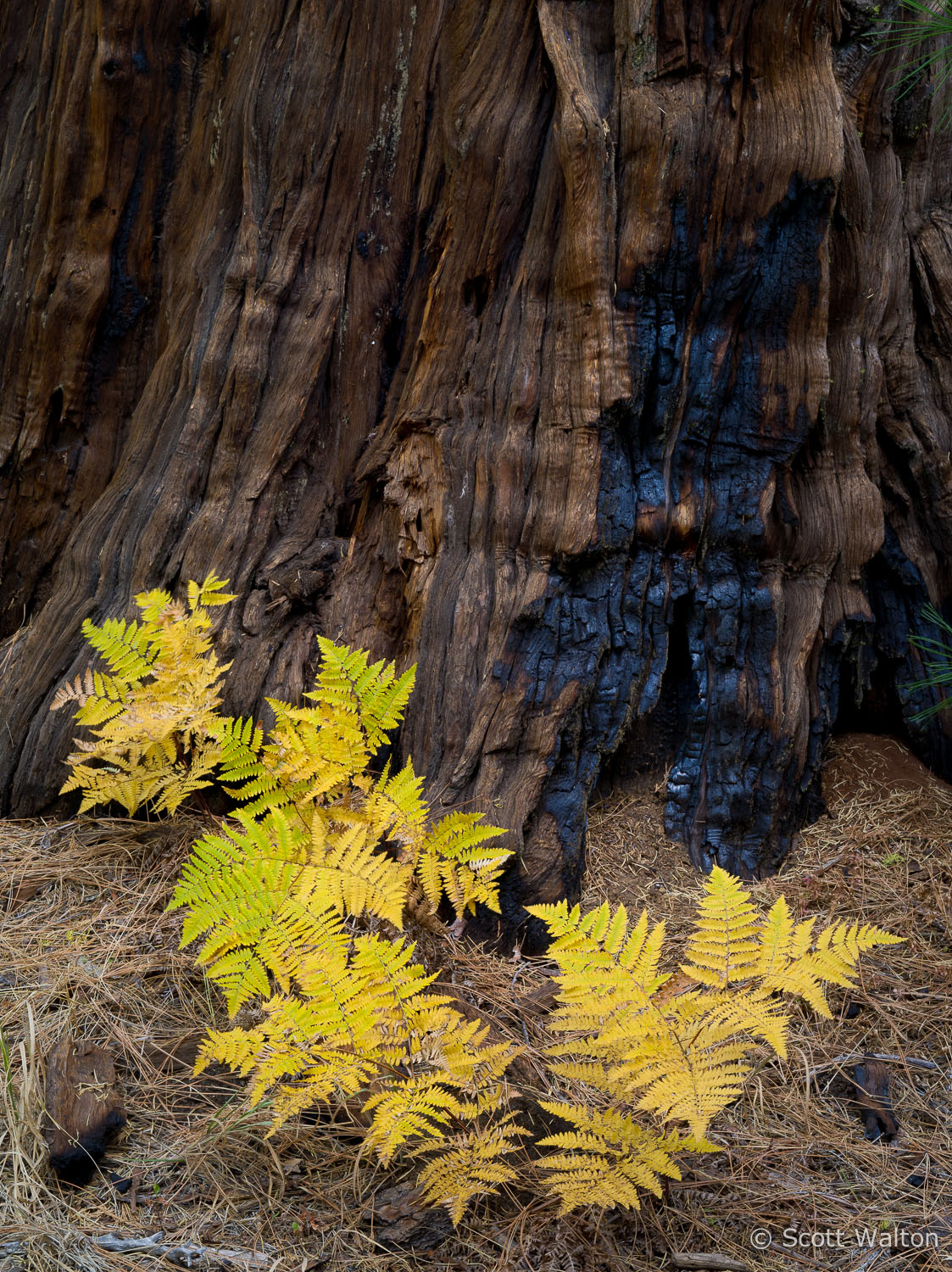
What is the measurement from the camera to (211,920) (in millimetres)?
1972

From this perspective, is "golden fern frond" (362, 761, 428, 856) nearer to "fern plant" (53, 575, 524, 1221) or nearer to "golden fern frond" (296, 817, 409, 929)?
"fern plant" (53, 575, 524, 1221)

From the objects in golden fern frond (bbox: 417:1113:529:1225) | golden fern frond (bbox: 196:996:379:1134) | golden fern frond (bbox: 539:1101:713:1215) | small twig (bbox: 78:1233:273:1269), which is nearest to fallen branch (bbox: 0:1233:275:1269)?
small twig (bbox: 78:1233:273:1269)

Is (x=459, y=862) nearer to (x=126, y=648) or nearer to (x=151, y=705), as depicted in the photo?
(x=151, y=705)

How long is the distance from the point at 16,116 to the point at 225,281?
181 centimetres

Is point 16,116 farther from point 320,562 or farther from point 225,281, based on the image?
point 320,562

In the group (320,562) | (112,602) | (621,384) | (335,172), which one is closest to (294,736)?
(320,562)

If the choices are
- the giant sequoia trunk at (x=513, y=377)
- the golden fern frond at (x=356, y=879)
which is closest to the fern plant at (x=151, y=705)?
the giant sequoia trunk at (x=513, y=377)

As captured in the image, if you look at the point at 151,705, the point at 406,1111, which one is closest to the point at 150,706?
the point at 151,705

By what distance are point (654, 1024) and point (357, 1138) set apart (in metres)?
0.79

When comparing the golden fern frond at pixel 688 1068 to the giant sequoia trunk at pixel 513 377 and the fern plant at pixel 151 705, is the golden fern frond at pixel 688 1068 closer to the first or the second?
the giant sequoia trunk at pixel 513 377

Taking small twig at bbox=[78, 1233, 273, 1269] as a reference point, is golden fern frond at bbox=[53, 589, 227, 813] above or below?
above

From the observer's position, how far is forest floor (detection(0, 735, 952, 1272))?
1836mm

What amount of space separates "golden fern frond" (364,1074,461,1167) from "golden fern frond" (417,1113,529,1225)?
0.05 m

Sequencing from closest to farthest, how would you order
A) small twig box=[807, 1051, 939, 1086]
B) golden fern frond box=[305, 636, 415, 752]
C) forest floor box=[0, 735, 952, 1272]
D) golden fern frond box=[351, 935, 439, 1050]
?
forest floor box=[0, 735, 952, 1272] < golden fern frond box=[351, 935, 439, 1050] < small twig box=[807, 1051, 939, 1086] < golden fern frond box=[305, 636, 415, 752]
